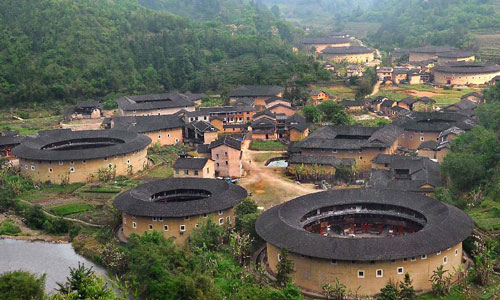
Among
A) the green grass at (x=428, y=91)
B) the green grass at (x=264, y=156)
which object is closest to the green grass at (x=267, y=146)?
the green grass at (x=264, y=156)

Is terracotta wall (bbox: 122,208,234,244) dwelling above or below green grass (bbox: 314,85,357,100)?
below

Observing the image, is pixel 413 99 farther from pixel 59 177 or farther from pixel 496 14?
pixel 496 14

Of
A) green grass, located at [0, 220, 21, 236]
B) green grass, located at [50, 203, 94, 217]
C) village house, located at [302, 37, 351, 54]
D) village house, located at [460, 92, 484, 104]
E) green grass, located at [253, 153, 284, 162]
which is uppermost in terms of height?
village house, located at [302, 37, 351, 54]

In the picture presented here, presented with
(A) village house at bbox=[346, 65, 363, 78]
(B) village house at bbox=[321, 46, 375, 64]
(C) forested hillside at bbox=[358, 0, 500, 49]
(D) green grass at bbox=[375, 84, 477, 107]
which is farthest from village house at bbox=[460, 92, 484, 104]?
(C) forested hillside at bbox=[358, 0, 500, 49]

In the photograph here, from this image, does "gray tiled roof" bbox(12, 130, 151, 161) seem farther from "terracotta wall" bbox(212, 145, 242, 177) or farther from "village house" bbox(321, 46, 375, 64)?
"village house" bbox(321, 46, 375, 64)

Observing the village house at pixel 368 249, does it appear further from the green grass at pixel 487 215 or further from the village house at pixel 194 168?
the village house at pixel 194 168

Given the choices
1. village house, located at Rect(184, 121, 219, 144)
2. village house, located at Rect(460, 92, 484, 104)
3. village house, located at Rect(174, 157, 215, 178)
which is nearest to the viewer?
village house, located at Rect(174, 157, 215, 178)
